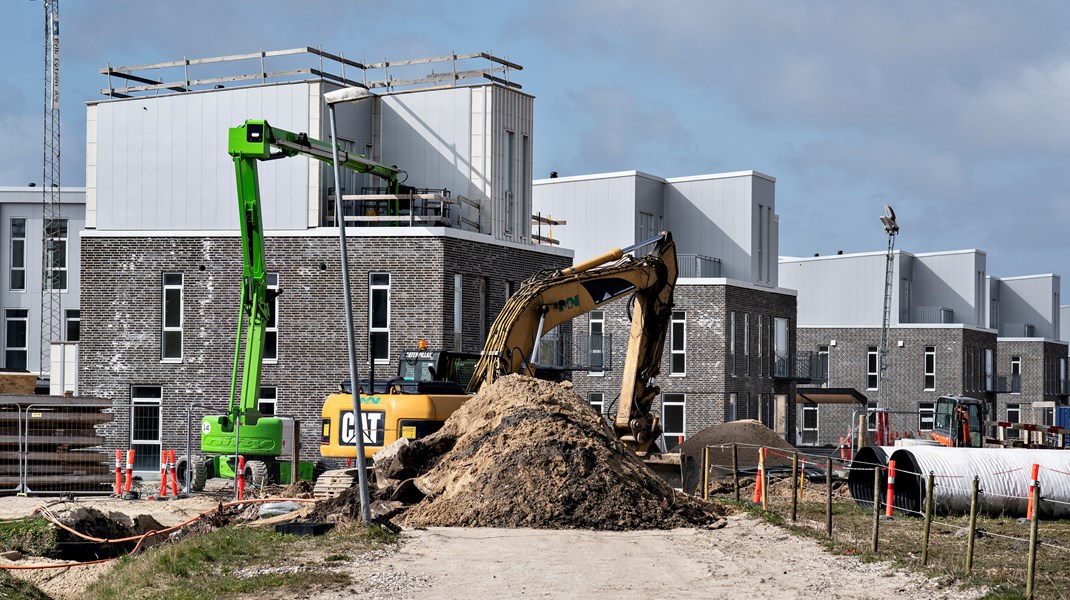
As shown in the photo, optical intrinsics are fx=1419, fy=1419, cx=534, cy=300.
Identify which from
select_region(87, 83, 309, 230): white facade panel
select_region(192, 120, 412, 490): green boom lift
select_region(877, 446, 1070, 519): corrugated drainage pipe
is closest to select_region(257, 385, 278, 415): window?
select_region(87, 83, 309, 230): white facade panel

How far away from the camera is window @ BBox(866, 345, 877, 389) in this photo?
220 ft

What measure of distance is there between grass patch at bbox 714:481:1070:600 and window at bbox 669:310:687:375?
2337cm

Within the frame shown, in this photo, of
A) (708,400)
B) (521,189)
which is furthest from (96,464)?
(708,400)

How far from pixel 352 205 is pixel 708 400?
648 inches

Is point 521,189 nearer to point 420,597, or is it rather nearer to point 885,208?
point 885,208

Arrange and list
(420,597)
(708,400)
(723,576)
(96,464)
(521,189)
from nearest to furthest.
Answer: (420,597) < (723,576) < (96,464) < (521,189) < (708,400)

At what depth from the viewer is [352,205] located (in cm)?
3681

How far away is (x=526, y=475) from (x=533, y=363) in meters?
5.53

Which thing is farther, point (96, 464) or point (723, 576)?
point (96, 464)

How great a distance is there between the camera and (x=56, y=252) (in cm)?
5216

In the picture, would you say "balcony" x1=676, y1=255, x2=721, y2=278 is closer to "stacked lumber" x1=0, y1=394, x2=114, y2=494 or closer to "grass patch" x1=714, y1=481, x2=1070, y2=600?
"grass patch" x1=714, y1=481, x2=1070, y2=600

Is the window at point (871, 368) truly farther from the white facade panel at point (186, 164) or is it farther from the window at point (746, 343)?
the white facade panel at point (186, 164)

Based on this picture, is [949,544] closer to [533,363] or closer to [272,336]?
[533,363]

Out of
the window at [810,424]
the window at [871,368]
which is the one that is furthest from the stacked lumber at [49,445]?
the window at [871,368]
